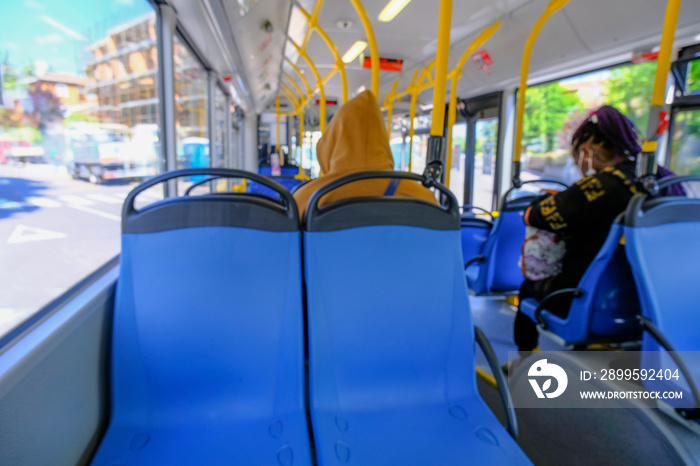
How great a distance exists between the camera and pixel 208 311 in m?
1.15

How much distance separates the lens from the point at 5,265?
3.43 feet

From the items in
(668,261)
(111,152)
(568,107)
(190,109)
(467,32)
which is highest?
(467,32)

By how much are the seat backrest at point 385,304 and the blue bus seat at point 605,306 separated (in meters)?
0.90

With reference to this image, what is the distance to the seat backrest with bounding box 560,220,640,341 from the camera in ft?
5.84

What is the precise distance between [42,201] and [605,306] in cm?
233

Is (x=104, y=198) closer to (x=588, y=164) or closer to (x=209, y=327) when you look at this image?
Result: (x=209, y=327)

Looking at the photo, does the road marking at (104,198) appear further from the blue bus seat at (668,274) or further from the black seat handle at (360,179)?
the blue bus seat at (668,274)

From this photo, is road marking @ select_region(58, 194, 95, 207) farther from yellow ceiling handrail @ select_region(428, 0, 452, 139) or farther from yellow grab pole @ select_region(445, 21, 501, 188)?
yellow grab pole @ select_region(445, 21, 501, 188)

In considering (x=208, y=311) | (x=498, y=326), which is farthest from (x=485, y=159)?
(x=208, y=311)

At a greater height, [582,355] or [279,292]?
[279,292]

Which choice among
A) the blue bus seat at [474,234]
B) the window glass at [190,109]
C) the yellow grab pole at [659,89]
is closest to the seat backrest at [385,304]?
the yellow grab pole at [659,89]

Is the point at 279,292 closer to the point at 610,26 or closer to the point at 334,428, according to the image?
the point at 334,428

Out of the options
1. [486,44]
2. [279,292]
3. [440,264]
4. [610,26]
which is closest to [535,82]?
[486,44]

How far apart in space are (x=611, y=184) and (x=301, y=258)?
154 cm
